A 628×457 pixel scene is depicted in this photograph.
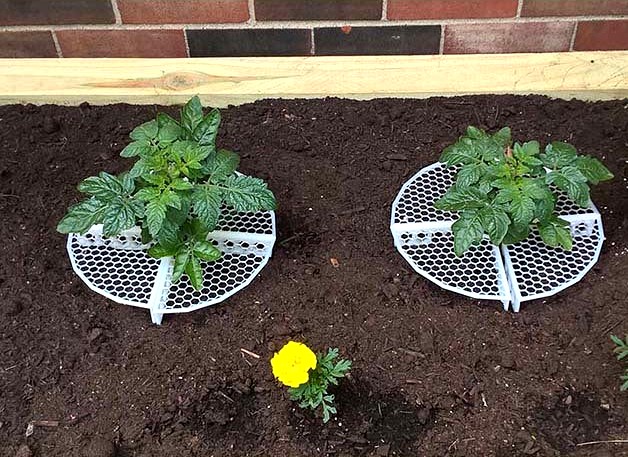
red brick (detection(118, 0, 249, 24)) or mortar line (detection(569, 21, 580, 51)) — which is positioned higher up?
red brick (detection(118, 0, 249, 24))

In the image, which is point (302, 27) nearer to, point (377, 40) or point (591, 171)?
point (377, 40)

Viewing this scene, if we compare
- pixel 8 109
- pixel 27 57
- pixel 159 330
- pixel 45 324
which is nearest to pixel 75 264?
pixel 45 324

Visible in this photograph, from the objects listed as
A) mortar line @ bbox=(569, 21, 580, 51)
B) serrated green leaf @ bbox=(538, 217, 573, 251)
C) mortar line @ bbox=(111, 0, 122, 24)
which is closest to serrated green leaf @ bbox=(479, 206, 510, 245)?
serrated green leaf @ bbox=(538, 217, 573, 251)

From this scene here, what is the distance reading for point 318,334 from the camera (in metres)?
1.53

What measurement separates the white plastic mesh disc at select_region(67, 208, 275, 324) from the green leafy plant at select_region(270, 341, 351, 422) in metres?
0.29

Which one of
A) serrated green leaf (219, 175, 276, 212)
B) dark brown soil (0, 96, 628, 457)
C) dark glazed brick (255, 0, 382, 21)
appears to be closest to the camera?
dark brown soil (0, 96, 628, 457)

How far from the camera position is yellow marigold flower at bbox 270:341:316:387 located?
1.29 metres

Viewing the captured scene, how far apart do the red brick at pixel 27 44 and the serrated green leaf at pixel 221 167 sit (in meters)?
0.77

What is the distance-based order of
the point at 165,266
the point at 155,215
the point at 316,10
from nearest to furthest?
the point at 155,215 → the point at 165,266 → the point at 316,10

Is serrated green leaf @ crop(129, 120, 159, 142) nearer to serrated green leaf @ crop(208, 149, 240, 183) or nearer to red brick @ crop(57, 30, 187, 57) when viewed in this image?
serrated green leaf @ crop(208, 149, 240, 183)

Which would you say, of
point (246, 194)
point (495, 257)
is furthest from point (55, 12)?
point (495, 257)

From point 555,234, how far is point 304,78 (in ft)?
2.58

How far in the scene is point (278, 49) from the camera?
6.55 ft

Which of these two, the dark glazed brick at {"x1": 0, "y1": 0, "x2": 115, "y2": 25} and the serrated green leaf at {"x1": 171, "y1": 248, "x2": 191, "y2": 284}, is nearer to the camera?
the serrated green leaf at {"x1": 171, "y1": 248, "x2": 191, "y2": 284}
